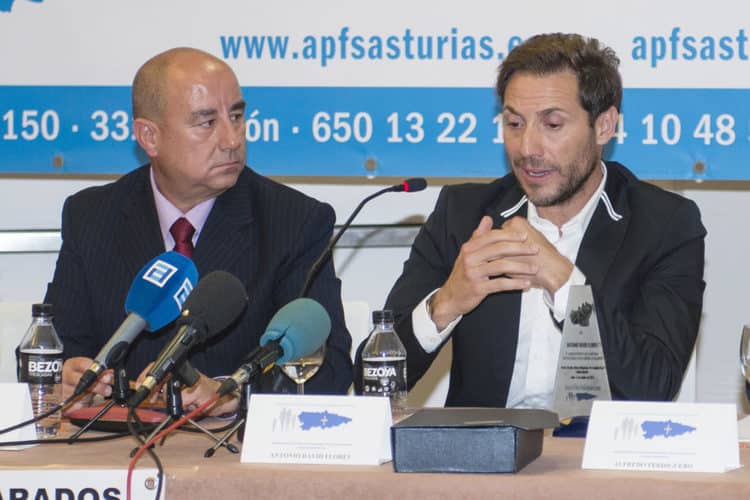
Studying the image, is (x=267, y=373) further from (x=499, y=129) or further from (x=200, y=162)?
(x=499, y=129)

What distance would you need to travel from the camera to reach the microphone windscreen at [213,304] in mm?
1968

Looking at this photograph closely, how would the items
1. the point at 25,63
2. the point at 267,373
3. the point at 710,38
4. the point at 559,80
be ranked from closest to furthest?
the point at 267,373 < the point at 559,80 < the point at 710,38 < the point at 25,63

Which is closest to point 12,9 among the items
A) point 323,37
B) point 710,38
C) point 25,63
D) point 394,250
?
point 25,63

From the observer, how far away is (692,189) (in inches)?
162

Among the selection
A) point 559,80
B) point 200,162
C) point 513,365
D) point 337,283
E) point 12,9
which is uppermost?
point 12,9

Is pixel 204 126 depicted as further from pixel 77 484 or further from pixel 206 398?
pixel 77 484

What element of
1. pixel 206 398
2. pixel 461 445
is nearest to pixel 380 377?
pixel 206 398

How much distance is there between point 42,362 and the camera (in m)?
2.52

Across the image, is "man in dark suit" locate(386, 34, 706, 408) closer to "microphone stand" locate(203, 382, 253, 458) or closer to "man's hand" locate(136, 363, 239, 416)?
"man's hand" locate(136, 363, 239, 416)

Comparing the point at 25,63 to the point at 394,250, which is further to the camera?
the point at 394,250

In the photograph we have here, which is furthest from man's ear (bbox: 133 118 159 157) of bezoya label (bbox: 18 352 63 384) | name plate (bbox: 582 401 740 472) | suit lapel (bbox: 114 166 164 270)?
name plate (bbox: 582 401 740 472)

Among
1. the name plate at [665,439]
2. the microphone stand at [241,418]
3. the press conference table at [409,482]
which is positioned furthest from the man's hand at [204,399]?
the name plate at [665,439]

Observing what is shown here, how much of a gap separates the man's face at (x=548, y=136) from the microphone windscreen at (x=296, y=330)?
105 cm

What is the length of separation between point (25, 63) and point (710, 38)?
7.58ft
